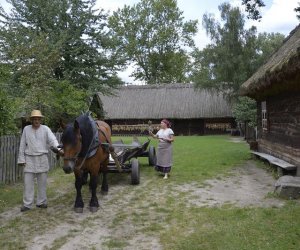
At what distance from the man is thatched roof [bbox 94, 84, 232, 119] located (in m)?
31.3

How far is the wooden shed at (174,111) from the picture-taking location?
129 feet

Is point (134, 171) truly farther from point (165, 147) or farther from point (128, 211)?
point (128, 211)

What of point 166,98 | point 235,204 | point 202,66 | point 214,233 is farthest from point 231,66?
point 214,233

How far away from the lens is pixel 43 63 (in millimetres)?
13891

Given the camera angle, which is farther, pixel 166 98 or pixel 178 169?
pixel 166 98

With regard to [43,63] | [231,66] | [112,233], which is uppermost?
[231,66]

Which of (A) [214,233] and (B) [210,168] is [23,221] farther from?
(B) [210,168]

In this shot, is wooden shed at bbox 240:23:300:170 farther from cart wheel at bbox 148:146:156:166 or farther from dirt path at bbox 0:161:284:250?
cart wheel at bbox 148:146:156:166

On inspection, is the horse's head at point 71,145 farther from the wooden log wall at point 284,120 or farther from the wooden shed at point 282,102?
the wooden log wall at point 284,120

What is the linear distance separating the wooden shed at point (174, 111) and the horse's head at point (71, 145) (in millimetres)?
31724

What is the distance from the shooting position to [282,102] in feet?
39.8

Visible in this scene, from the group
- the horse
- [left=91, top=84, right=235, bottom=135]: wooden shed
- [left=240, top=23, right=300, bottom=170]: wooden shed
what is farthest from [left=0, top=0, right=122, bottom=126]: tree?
[left=91, top=84, right=235, bottom=135]: wooden shed

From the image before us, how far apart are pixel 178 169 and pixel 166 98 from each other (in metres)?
30.7

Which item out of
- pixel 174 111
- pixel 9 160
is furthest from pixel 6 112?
pixel 174 111
